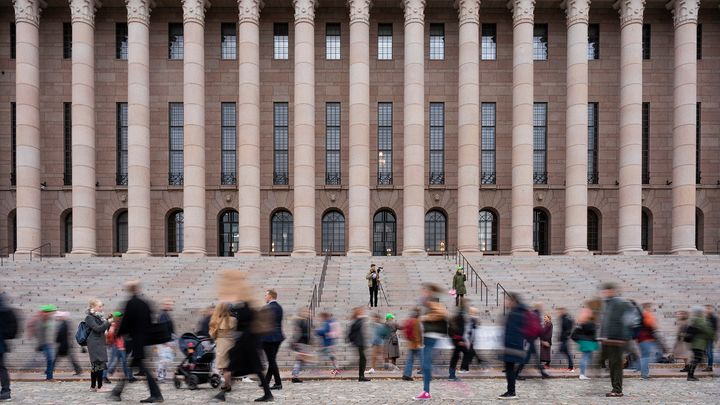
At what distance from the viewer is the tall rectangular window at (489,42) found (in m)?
44.8

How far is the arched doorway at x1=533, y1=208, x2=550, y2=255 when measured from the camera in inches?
1752

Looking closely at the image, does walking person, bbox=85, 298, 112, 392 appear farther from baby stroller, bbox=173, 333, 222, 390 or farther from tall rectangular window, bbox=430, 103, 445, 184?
tall rectangular window, bbox=430, 103, 445, 184

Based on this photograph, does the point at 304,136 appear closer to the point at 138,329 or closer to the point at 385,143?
the point at 385,143

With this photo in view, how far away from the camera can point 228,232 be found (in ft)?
147

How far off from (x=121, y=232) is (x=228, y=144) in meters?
8.47

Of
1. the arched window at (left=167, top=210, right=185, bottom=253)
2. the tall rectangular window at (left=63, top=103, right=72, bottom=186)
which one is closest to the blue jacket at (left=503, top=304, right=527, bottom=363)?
the arched window at (left=167, top=210, right=185, bottom=253)

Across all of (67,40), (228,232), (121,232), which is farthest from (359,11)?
(121,232)

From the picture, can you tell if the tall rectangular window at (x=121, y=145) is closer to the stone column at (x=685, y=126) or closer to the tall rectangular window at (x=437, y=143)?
the tall rectangular window at (x=437, y=143)

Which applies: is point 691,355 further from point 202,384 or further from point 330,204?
point 330,204

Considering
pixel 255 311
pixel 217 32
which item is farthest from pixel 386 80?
pixel 255 311

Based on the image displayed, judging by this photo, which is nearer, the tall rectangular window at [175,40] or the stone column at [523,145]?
the stone column at [523,145]

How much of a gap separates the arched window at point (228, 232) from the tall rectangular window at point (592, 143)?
71.9 ft

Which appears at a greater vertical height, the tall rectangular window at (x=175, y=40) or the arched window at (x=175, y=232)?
the tall rectangular window at (x=175, y=40)

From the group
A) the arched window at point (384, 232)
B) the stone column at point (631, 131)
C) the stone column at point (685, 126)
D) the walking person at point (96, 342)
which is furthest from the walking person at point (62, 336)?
the stone column at point (685, 126)
